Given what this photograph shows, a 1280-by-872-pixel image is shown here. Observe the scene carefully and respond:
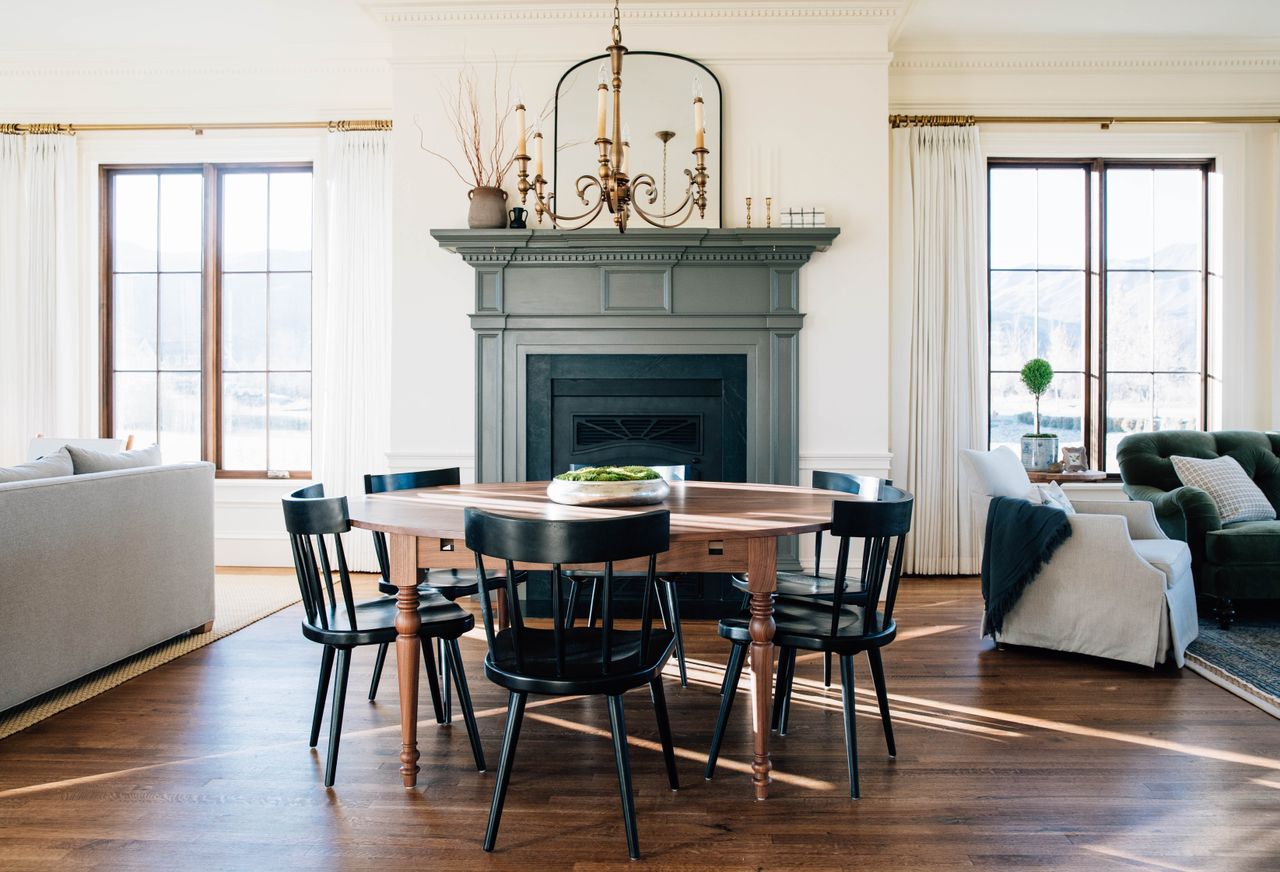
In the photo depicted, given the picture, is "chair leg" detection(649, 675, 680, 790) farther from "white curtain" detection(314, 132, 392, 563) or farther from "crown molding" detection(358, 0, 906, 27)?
"crown molding" detection(358, 0, 906, 27)

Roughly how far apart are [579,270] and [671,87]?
3.63 ft

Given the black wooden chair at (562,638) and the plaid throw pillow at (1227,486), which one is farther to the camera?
the plaid throw pillow at (1227,486)

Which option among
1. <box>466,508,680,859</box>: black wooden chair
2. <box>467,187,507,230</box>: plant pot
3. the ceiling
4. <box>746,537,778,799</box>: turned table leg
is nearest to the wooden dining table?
<box>746,537,778,799</box>: turned table leg

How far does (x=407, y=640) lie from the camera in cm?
238

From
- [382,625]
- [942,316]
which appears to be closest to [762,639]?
[382,625]

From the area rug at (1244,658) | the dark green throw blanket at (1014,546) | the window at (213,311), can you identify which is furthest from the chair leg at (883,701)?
the window at (213,311)

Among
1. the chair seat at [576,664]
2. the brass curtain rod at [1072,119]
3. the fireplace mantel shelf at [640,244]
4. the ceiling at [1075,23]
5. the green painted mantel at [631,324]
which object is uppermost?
the ceiling at [1075,23]

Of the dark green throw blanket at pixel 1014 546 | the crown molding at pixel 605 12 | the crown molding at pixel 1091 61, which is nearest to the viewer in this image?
the dark green throw blanket at pixel 1014 546

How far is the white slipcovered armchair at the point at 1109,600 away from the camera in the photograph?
341 centimetres

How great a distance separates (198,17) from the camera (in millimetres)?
4957

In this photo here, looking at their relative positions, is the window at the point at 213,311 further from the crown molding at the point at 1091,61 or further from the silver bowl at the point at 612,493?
the crown molding at the point at 1091,61

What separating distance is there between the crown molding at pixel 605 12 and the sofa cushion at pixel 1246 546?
3.09 metres

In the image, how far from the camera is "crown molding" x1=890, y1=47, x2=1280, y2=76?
5.20 m

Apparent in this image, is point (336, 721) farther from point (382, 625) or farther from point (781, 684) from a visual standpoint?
point (781, 684)
